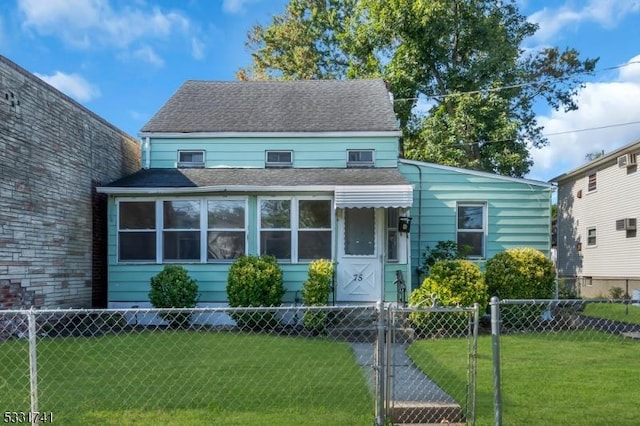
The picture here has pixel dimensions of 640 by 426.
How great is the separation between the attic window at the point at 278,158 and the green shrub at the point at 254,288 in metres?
3.46

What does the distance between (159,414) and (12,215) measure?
628 centimetres

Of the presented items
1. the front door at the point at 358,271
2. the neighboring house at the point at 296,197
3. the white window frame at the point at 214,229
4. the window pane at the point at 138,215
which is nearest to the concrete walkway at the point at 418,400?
the front door at the point at 358,271

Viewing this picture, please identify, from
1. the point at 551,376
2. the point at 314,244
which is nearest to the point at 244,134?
the point at 314,244

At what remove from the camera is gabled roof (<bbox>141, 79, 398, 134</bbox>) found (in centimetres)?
1375

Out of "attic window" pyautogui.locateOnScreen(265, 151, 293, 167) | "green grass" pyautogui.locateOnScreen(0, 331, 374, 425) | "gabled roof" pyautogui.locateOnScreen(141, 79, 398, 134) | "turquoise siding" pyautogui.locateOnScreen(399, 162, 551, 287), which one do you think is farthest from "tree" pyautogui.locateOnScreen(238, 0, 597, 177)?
"green grass" pyautogui.locateOnScreen(0, 331, 374, 425)

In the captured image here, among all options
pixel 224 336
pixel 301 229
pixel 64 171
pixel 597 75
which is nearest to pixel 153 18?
pixel 64 171

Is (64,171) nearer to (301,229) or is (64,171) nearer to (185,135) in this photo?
(185,135)

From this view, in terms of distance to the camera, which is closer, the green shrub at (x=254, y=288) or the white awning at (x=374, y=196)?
the green shrub at (x=254, y=288)

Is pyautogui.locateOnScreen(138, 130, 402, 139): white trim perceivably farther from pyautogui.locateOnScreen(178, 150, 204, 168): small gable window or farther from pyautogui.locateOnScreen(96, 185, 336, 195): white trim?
pyautogui.locateOnScreen(96, 185, 336, 195): white trim

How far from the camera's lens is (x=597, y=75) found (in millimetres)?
23344

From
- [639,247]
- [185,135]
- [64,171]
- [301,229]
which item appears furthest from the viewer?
[639,247]

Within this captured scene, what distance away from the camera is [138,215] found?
1211 centimetres

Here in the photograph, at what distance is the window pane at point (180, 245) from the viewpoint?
11992mm

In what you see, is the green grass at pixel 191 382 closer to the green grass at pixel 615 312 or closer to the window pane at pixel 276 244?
the window pane at pixel 276 244
